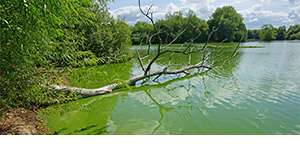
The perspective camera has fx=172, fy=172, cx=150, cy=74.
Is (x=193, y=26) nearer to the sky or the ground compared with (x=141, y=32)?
nearer to the sky

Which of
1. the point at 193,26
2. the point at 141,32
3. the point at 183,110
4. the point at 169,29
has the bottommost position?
the point at 183,110

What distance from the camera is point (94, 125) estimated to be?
3.93 m

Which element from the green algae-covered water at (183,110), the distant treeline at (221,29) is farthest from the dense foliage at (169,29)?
the green algae-covered water at (183,110)

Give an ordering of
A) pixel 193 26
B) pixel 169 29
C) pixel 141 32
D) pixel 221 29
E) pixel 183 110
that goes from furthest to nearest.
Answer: pixel 221 29, pixel 193 26, pixel 141 32, pixel 169 29, pixel 183 110

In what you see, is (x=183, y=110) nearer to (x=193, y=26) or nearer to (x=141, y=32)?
(x=141, y=32)

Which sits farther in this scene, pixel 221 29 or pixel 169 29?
pixel 221 29

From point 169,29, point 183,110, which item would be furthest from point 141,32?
point 183,110

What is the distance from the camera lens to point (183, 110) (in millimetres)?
4812

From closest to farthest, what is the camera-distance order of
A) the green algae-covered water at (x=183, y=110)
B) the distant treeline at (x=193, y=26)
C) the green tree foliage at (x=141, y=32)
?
the green algae-covered water at (x=183, y=110), the green tree foliage at (x=141, y=32), the distant treeline at (x=193, y=26)

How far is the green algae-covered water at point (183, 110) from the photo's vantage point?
12.1ft

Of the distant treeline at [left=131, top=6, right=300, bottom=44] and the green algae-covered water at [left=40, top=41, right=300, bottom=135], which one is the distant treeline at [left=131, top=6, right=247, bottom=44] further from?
the green algae-covered water at [left=40, top=41, right=300, bottom=135]

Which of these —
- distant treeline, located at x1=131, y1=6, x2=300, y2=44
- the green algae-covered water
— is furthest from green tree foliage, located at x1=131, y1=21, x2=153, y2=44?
the green algae-covered water

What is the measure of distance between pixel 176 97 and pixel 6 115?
455 cm

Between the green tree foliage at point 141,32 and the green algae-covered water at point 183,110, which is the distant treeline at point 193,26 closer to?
the green tree foliage at point 141,32
